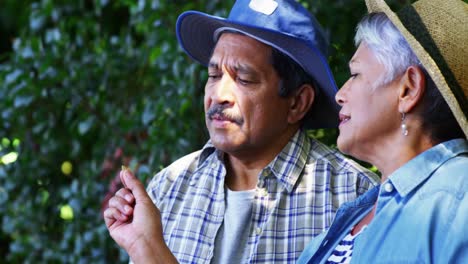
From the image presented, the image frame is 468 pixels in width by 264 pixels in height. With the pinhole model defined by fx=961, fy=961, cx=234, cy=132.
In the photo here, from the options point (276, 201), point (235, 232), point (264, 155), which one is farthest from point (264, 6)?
point (235, 232)

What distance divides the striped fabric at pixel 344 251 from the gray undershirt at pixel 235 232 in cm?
58

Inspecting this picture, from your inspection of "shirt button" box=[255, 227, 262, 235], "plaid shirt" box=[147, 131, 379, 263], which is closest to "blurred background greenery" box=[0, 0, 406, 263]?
"plaid shirt" box=[147, 131, 379, 263]

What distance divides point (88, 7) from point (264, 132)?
Answer: 2.70 m

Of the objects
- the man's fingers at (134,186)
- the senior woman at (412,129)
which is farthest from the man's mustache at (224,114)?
the senior woman at (412,129)

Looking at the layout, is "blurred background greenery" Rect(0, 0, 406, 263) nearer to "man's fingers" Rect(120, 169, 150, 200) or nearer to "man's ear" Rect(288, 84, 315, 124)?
"man's ear" Rect(288, 84, 315, 124)

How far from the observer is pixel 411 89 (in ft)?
7.70

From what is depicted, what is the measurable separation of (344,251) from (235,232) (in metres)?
0.67

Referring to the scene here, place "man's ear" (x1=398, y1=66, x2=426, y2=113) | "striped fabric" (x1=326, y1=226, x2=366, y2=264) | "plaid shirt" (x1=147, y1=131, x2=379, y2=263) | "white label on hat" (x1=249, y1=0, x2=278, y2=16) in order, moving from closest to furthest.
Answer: "man's ear" (x1=398, y1=66, x2=426, y2=113) → "striped fabric" (x1=326, y1=226, x2=366, y2=264) → "plaid shirt" (x1=147, y1=131, x2=379, y2=263) → "white label on hat" (x1=249, y1=0, x2=278, y2=16)

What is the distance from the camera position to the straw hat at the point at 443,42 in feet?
7.32

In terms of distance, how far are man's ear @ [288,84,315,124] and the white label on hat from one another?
285 mm

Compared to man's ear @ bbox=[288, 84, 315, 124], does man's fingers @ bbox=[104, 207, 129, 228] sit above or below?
below

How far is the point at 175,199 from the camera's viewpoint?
334 cm

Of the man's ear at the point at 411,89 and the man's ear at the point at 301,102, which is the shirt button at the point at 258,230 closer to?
the man's ear at the point at 301,102

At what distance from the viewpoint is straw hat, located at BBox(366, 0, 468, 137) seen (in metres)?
2.23
